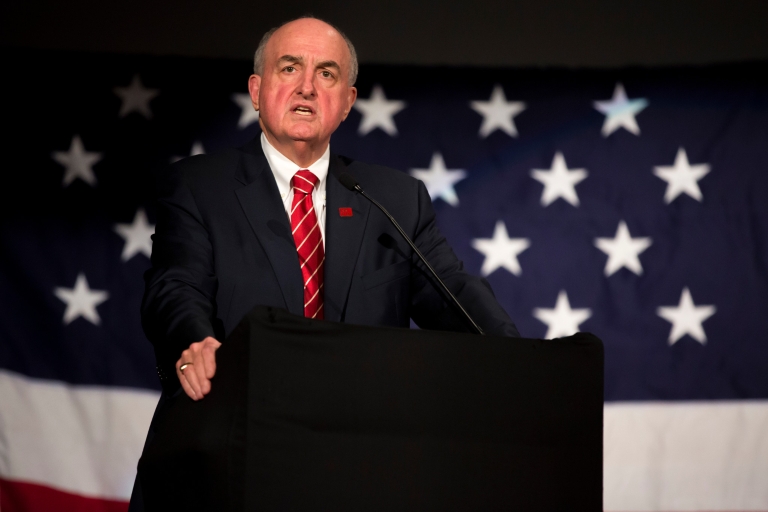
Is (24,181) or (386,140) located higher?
(386,140)

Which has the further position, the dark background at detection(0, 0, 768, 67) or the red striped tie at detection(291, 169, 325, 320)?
the dark background at detection(0, 0, 768, 67)

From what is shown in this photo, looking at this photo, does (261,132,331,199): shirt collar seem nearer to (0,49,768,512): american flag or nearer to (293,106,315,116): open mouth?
(293,106,315,116): open mouth

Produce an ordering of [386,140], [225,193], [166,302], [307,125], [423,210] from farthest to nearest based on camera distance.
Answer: [386,140], [423,210], [307,125], [225,193], [166,302]

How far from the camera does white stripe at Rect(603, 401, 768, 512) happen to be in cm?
263

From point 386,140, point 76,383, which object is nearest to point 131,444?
Result: point 76,383

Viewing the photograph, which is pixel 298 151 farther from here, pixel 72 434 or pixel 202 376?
pixel 72 434

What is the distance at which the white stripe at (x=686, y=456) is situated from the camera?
2635mm

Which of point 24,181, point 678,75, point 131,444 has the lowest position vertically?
point 131,444

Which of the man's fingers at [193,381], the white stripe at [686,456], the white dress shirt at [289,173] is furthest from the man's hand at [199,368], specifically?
the white stripe at [686,456]

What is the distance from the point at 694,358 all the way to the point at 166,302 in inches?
83.6

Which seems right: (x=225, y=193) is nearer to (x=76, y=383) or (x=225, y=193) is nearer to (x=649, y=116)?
(x=76, y=383)

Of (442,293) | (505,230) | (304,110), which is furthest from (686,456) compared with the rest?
(304,110)

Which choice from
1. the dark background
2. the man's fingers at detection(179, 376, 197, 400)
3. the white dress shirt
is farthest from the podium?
the dark background

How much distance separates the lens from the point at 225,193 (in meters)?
1.46
